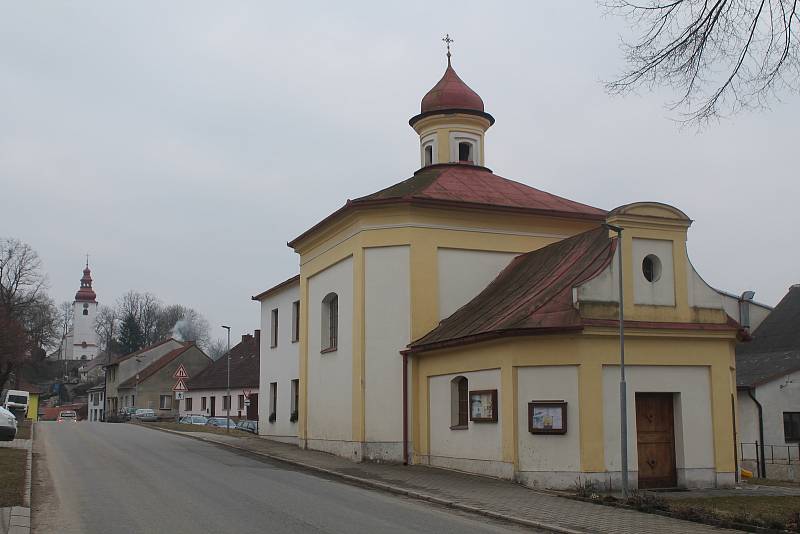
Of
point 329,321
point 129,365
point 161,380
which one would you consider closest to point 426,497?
point 329,321

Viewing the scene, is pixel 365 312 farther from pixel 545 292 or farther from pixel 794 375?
pixel 794 375

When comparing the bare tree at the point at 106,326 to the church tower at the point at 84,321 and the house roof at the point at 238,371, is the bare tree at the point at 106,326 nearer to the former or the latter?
the church tower at the point at 84,321

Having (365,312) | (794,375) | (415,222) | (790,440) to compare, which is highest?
(415,222)

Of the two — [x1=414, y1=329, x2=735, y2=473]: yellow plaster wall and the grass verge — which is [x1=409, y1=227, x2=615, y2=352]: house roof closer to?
[x1=414, y1=329, x2=735, y2=473]: yellow plaster wall

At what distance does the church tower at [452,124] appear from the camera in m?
28.8

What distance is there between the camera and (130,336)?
104000 millimetres

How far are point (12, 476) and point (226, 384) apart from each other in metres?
47.8

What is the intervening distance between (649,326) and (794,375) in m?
15.8

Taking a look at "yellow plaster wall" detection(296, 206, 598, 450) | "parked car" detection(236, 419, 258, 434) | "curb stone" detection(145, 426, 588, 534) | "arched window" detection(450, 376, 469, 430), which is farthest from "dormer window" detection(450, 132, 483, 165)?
"parked car" detection(236, 419, 258, 434)

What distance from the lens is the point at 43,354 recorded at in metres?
65.1

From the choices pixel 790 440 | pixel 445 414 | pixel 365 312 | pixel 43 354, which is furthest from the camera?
pixel 43 354

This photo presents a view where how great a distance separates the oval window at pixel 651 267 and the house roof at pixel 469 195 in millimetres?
6294

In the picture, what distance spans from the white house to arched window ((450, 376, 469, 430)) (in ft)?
38.2

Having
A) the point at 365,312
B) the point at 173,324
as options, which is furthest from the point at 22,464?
the point at 173,324
